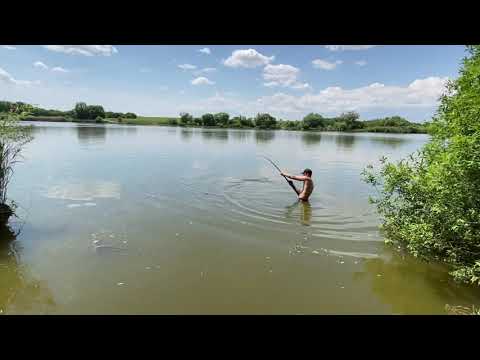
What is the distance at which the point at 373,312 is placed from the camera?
17.6ft

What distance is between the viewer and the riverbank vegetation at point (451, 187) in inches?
204

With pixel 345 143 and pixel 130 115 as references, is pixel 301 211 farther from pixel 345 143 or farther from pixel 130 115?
pixel 130 115

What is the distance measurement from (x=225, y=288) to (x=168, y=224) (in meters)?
3.88

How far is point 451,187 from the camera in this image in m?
5.40

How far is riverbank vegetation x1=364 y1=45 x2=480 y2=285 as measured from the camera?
17.0 ft

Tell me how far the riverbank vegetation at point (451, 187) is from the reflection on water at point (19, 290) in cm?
679

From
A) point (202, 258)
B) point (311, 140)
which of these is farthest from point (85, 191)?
point (311, 140)

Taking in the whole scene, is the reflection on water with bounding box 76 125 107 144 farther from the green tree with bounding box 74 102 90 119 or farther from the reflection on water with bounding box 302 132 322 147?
the green tree with bounding box 74 102 90 119

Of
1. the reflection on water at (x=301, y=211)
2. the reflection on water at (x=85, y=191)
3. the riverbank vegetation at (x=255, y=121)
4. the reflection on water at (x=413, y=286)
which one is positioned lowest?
the reflection on water at (x=413, y=286)

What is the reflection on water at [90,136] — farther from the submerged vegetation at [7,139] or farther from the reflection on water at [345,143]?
the reflection on water at [345,143]

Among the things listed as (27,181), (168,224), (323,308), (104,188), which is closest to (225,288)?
(323,308)

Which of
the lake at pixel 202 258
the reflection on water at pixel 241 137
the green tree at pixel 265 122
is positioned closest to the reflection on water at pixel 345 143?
the reflection on water at pixel 241 137

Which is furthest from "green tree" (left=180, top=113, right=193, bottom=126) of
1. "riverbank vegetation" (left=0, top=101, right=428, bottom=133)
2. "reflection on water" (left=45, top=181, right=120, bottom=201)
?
"reflection on water" (left=45, top=181, right=120, bottom=201)
